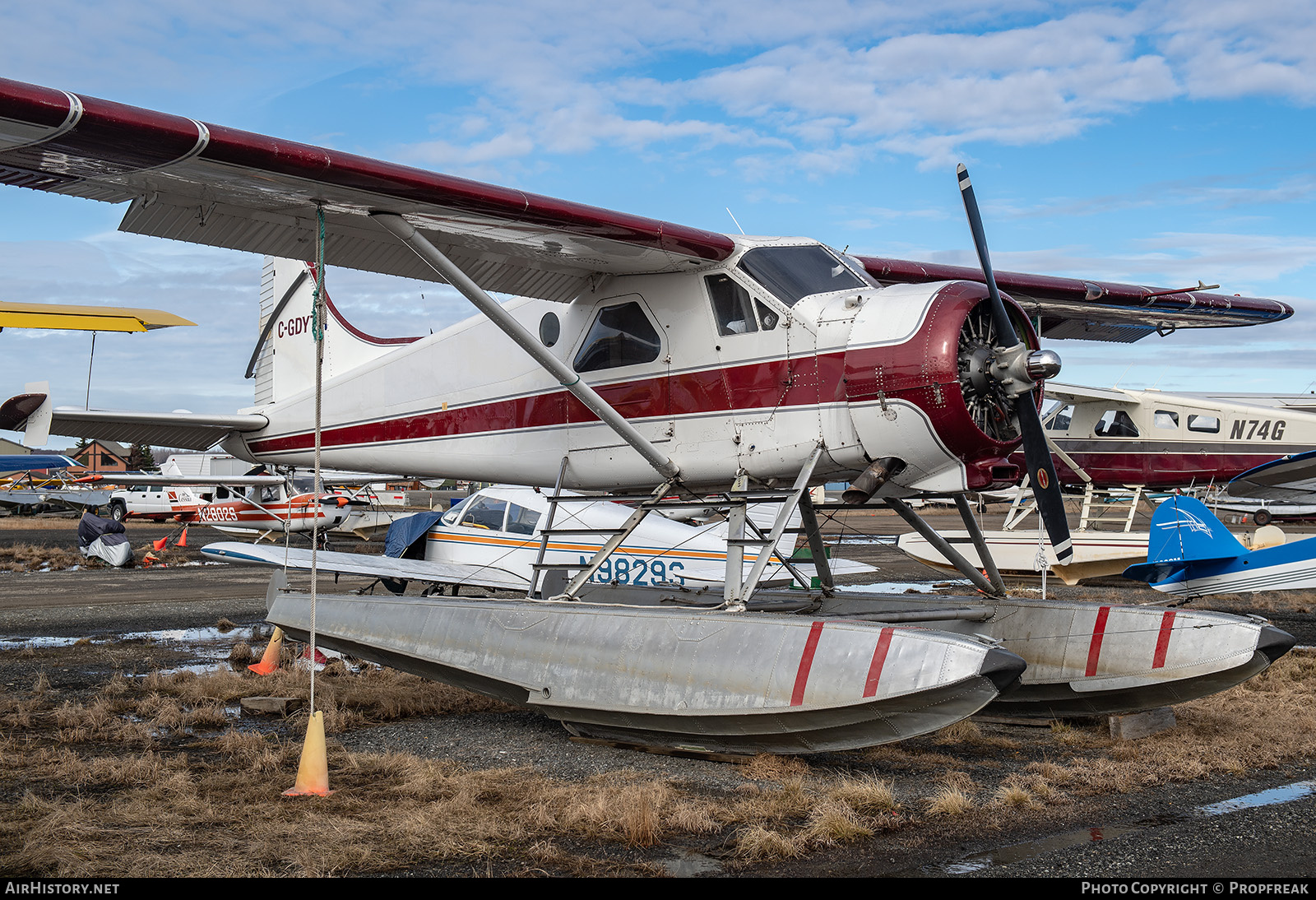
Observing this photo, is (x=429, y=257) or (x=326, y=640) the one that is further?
(x=326, y=640)

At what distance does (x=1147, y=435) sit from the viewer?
61.5ft

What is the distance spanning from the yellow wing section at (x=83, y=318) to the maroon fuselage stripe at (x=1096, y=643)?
8.04 m

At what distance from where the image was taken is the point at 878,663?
5.27 metres

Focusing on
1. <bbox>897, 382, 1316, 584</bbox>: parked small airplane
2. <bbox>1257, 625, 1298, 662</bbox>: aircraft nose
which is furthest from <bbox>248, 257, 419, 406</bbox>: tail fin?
<bbox>897, 382, 1316, 584</bbox>: parked small airplane

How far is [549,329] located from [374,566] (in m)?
4.35

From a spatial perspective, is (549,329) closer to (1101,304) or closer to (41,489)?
(1101,304)

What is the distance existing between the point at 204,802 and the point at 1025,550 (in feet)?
45.5

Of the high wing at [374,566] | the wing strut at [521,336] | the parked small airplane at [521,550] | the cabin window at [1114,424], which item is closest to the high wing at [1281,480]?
the parked small airplane at [521,550]

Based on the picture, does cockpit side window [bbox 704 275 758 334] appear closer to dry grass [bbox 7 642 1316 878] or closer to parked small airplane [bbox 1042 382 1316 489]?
dry grass [bbox 7 642 1316 878]

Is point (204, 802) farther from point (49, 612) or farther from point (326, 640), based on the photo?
point (49, 612)

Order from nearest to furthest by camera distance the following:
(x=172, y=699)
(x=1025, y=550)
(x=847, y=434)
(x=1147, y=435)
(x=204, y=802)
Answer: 1. (x=204, y=802)
2. (x=847, y=434)
3. (x=172, y=699)
4. (x=1025, y=550)
5. (x=1147, y=435)

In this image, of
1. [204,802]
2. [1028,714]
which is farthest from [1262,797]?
[204,802]

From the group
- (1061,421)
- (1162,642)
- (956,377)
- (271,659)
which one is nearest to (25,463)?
(271,659)

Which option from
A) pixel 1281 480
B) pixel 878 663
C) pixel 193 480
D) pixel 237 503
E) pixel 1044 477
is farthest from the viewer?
pixel 237 503
